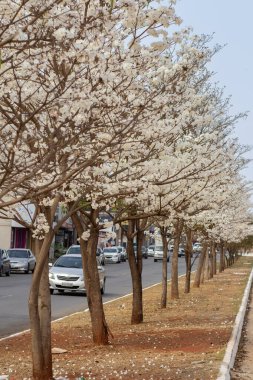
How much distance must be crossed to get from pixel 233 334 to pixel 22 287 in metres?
17.8

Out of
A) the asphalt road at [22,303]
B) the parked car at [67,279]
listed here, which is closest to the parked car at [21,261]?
the asphalt road at [22,303]

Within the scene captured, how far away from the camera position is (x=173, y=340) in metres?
14.8

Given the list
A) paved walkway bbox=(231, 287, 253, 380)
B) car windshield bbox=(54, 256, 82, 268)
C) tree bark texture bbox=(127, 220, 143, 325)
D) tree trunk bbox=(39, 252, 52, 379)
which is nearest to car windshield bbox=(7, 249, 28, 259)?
car windshield bbox=(54, 256, 82, 268)

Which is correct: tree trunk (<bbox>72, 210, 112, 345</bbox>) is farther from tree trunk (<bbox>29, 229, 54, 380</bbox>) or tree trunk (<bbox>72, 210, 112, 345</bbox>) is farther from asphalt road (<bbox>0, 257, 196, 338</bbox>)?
tree trunk (<bbox>29, 229, 54, 380</bbox>)

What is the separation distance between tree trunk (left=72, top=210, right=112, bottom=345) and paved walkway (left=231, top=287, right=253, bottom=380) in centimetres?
240

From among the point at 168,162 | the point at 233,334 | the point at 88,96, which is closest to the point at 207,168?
the point at 168,162

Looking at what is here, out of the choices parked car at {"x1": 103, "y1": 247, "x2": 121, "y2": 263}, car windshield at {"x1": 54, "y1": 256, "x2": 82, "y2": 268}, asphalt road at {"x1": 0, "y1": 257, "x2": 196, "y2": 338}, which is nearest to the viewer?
asphalt road at {"x1": 0, "y1": 257, "x2": 196, "y2": 338}

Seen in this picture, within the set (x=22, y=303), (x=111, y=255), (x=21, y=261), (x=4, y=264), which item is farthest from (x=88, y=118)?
→ (x=111, y=255)

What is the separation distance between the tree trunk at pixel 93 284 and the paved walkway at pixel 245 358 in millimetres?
2399

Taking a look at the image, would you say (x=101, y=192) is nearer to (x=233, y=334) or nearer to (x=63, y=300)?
(x=233, y=334)

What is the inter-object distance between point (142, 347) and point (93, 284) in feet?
4.79

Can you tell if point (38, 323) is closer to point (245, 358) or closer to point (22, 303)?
point (245, 358)

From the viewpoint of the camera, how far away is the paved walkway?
11500mm

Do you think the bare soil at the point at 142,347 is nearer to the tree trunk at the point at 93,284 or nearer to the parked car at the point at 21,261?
the tree trunk at the point at 93,284
